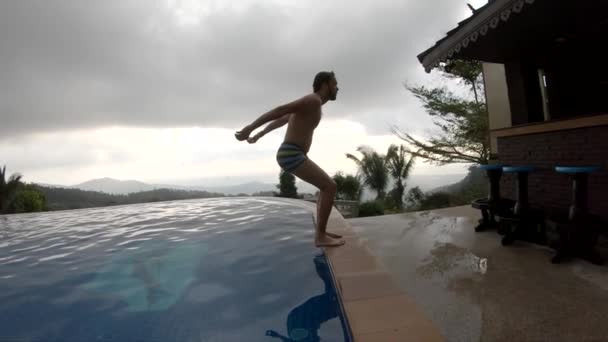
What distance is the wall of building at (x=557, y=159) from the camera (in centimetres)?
324

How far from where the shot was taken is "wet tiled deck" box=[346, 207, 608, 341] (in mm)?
1712

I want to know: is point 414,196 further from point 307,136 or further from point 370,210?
point 307,136

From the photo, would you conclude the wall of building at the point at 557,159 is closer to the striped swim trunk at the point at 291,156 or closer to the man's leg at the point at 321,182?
the man's leg at the point at 321,182

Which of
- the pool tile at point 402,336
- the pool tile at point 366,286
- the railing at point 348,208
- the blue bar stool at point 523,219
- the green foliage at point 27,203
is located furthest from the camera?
the green foliage at point 27,203

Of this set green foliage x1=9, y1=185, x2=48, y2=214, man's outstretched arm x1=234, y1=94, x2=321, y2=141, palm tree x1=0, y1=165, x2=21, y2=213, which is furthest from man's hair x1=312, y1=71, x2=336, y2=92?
palm tree x1=0, y1=165, x2=21, y2=213

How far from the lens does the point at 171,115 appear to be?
16.0 meters

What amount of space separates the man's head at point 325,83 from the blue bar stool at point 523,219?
95.3 inches

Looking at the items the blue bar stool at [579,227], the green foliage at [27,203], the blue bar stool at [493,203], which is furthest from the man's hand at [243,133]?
the green foliage at [27,203]

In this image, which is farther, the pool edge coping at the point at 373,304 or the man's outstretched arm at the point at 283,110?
the man's outstretched arm at the point at 283,110

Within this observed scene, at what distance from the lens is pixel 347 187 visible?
49.1ft

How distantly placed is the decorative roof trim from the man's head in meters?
2.04

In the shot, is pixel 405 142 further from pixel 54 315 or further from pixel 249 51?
pixel 54 315

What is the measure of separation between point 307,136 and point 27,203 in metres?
15.2

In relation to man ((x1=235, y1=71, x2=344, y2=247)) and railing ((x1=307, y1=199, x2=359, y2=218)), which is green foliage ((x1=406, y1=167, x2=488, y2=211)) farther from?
man ((x1=235, y1=71, x2=344, y2=247))
